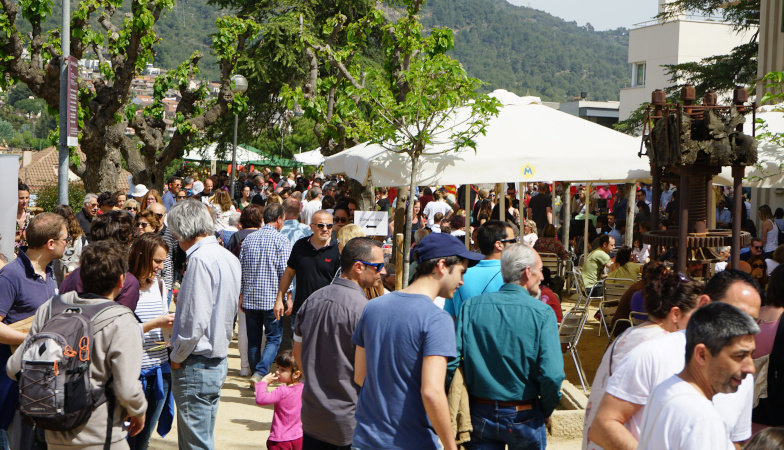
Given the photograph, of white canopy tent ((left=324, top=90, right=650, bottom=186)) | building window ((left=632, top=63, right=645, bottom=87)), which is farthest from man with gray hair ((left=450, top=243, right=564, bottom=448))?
building window ((left=632, top=63, right=645, bottom=87))

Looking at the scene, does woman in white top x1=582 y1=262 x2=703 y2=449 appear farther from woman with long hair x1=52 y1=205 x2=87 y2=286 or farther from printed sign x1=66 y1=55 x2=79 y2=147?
printed sign x1=66 y1=55 x2=79 y2=147

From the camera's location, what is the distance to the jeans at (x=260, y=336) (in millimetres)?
7652

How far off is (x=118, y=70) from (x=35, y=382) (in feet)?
42.6

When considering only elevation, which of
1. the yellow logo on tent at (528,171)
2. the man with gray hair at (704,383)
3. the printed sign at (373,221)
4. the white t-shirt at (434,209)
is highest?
the yellow logo on tent at (528,171)

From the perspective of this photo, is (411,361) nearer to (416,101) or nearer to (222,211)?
(416,101)

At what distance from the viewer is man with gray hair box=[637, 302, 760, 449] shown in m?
2.47

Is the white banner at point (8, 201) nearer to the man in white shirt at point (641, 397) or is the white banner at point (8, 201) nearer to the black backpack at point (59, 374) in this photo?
the black backpack at point (59, 374)

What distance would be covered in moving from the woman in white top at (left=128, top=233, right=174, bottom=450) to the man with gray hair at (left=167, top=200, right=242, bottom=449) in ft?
0.44

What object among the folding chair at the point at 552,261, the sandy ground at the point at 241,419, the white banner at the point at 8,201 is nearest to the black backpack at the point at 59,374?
the sandy ground at the point at 241,419

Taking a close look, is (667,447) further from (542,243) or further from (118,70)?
(118,70)

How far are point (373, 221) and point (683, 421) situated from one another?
7.55 m

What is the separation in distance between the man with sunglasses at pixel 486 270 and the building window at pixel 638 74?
60.3 metres

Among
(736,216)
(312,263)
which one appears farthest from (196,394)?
(736,216)

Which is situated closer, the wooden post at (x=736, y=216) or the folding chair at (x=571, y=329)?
the wooden post at (x=736, y=216)
